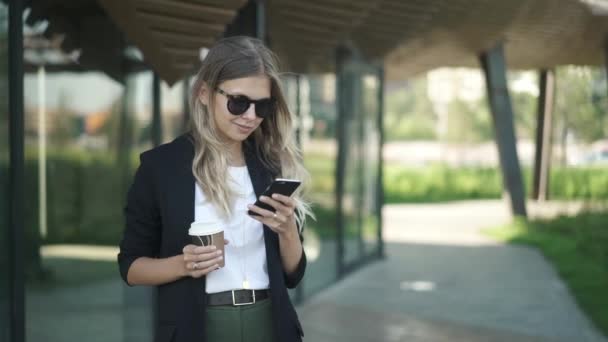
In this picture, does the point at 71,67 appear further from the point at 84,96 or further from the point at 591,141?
the point at 591,141

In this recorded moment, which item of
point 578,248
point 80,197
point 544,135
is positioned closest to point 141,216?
point 80,197

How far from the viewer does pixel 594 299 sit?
32.9ft

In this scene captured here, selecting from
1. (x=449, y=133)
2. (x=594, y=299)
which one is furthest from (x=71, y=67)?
(x=449, y=133)

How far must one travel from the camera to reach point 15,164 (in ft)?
14.3

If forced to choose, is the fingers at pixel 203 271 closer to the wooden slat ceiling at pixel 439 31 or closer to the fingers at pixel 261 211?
the fingers at pixel 261 211

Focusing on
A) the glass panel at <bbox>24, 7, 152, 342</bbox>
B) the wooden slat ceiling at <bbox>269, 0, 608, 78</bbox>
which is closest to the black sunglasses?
the glass panel at <bbox>24, 7, 152, 342</bbox>

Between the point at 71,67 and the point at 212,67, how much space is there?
9.61 feet

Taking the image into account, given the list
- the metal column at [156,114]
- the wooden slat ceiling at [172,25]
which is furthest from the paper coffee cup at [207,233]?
the metal column at [156,114]

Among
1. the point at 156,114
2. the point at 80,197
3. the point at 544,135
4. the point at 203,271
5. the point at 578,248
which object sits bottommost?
the point at 578,248

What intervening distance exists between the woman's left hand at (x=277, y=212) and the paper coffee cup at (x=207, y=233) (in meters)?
0.14

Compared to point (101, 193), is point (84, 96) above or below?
above

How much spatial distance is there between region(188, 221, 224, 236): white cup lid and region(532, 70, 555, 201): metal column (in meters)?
22.7

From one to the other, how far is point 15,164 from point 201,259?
2.34m

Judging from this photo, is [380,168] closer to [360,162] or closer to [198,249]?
[360,162]
